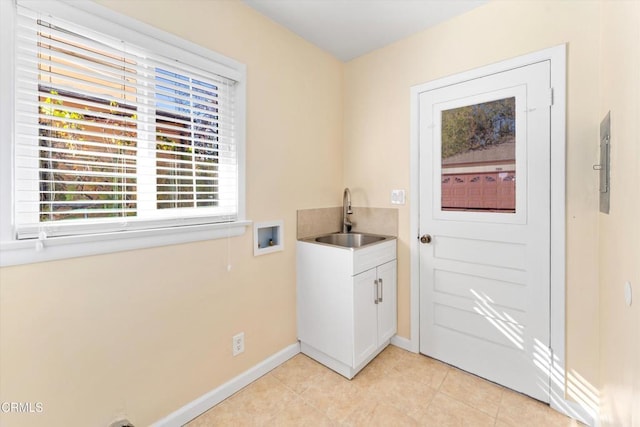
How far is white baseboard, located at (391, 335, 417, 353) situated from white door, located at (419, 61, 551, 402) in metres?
0.13

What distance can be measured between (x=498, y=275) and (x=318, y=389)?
1477 millimetres

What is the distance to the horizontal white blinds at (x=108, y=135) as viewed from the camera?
1210 millimetres

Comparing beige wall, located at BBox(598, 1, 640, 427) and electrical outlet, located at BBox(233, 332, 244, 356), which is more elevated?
beige wall, located at BBox(598, 1, 640, 427)

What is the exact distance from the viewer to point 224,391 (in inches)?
73.2

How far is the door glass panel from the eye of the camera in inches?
75.7

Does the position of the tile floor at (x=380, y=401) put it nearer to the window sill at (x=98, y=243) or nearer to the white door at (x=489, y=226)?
the white door at (x=489, y=226)

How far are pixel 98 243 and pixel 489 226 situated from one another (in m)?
2.35

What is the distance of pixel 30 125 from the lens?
1194 mm

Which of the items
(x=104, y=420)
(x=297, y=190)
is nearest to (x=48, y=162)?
(x=104, y=420)

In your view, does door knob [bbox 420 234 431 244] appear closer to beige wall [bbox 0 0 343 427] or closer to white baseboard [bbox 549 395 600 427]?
beige wall [bbox 0 0 343 427]

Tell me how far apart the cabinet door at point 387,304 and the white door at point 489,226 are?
0.75 feet

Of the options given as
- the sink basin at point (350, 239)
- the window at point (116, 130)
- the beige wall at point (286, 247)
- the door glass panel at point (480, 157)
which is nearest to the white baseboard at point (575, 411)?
the beige wall at point (286, 247)

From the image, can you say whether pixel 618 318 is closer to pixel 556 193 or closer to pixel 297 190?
pixel 556 193

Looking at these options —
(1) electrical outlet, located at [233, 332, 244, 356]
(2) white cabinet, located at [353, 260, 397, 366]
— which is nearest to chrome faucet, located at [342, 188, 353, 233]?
(2) white cabinet, located at [353, 260, 397, 366]
